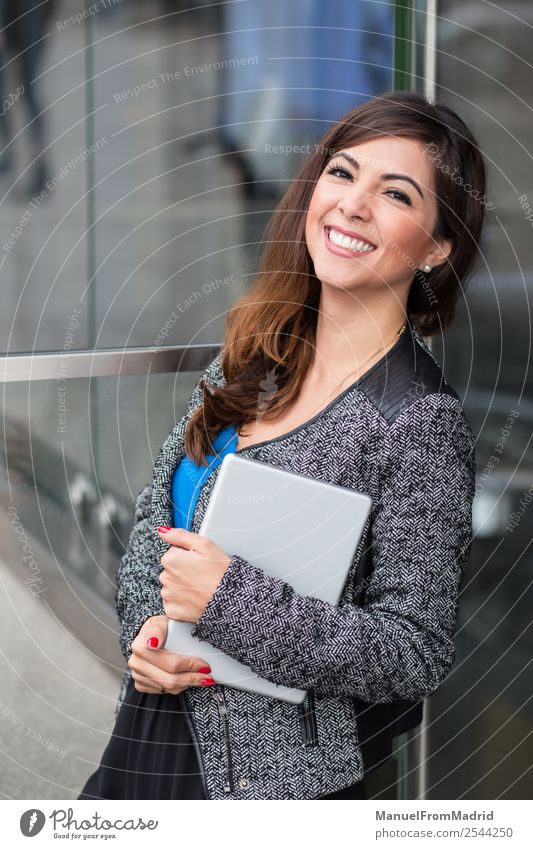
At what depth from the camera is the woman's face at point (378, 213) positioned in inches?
35.1

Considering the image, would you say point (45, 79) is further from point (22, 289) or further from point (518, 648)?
point (518, 648)

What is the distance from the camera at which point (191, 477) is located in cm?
97

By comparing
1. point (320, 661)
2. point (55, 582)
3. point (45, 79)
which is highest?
point (45, 79)

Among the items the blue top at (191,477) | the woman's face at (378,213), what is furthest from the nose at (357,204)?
the blue top at (191,477)

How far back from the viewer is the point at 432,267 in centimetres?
95

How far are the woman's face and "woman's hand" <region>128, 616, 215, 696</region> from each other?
366 mm

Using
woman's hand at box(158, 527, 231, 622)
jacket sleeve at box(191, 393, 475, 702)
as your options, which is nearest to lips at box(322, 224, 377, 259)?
jacket sleeve at box(191, 393, 475, 702)

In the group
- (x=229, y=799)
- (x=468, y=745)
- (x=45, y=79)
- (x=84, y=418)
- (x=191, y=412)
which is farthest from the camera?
(x=468, y=745)

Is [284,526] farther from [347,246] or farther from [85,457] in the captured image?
[85,457]

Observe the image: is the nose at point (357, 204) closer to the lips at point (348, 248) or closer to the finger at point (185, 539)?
the lips at point (348, 248)

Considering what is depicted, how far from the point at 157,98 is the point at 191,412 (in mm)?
443

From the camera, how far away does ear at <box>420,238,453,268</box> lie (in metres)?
0.93

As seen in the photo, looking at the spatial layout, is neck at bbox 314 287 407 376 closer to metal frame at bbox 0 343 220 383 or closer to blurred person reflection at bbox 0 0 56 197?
metal frame at bbox 0 343 220 383
